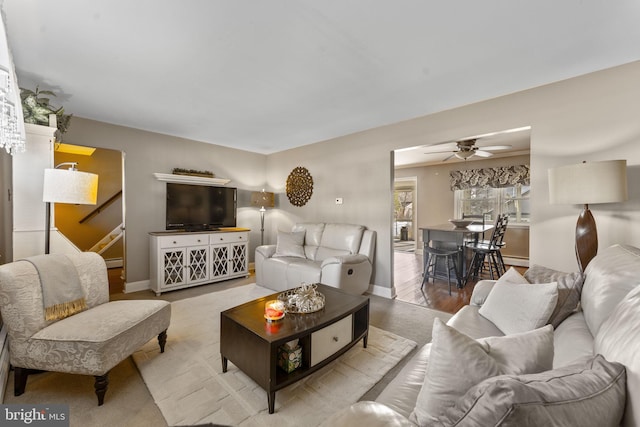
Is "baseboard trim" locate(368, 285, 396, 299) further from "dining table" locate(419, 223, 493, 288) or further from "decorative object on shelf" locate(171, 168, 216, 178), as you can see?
"decorative object on shelf" locate(171, 168, 216, 178)

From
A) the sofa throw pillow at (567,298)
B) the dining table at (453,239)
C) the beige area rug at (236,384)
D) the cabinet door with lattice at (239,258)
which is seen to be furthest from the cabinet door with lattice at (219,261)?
the sofa throw pillow at (567,298)

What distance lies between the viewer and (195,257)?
404 centimetres

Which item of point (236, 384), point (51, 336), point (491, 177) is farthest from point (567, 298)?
point (491, 177)

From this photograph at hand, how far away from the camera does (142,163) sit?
397 cm

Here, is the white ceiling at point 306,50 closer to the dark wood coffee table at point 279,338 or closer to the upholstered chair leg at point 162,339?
the dark wood coffee table at point 279,338

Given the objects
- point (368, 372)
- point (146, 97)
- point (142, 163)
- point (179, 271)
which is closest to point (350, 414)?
point (368, 372)

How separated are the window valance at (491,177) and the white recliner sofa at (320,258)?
3845 mm

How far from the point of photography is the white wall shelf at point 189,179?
13.3ft

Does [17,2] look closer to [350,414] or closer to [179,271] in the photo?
[350,414]

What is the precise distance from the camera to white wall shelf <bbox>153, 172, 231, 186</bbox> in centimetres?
405

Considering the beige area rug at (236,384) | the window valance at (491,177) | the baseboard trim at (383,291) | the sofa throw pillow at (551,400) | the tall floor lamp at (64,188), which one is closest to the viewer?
the sofa throw pillow at (551,400)

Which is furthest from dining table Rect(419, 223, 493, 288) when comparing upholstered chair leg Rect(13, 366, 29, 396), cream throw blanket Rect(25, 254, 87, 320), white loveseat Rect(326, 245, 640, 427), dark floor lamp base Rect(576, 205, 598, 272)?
upholstered chair leg Rect(13, 366, 29, 396)

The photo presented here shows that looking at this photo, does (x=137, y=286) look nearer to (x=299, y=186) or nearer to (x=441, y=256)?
(x=299, y=186)

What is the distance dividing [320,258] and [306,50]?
280cm
